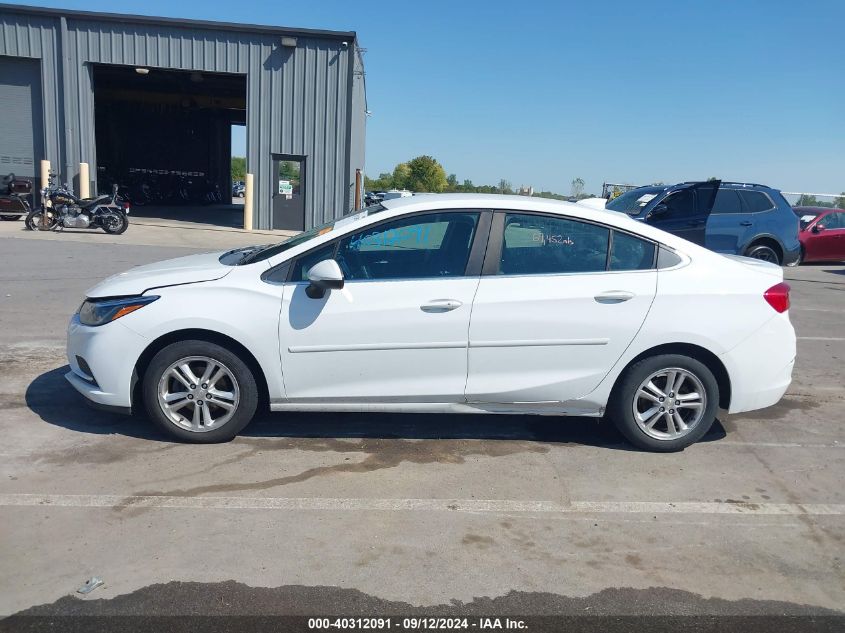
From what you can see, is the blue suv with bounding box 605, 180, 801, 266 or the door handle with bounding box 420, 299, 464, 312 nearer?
the door handle with bounding box 420, 299, 464, 312

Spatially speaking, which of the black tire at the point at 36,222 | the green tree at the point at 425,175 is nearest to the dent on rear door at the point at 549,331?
the black tire at the point at 36,222

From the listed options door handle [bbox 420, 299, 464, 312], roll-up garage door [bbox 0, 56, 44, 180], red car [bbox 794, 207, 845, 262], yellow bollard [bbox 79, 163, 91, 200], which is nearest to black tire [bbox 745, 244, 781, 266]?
red car [bbox 794, 207, 845, 262]

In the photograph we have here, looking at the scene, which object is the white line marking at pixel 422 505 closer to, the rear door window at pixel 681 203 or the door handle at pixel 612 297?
the door handle at pixel 612 297

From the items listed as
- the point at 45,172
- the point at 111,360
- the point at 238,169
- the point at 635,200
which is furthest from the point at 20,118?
the point at 238,169

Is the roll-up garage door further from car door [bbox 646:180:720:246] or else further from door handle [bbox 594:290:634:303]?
door handle [bbox 594:290:634:303]

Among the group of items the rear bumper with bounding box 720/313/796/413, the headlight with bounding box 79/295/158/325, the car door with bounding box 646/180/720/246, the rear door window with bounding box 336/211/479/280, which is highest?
the car door with bounding box 646/180/720/246

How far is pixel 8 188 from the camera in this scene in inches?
834

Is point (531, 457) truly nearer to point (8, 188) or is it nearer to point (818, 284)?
point (818, 284)

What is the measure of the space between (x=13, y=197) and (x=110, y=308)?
19286mm

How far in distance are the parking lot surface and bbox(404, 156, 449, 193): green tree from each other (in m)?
38.7

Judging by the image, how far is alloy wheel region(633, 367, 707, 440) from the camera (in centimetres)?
488

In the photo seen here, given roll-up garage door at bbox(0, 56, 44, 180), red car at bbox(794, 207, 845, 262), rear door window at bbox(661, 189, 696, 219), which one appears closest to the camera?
rear door window at bbox(661, 189, 696, 219)

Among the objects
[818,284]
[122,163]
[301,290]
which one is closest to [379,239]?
[301,290]

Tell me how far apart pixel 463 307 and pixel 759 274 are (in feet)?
6.92
